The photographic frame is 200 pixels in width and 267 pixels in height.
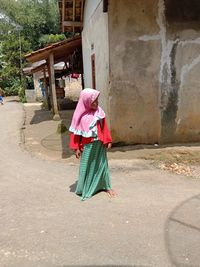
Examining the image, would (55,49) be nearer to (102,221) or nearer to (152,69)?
(152,69)

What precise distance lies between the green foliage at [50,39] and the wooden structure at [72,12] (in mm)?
22423

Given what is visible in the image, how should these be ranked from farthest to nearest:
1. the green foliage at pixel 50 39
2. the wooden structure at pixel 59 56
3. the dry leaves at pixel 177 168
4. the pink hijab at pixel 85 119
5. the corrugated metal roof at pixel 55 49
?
the green foliage at pixel 50 39, the wooden structure at pixel 59 56, the corrugated metal roof at pixel 55 49, the dry leaves at pixel 177 168, the pink hijab at pixel 85 119

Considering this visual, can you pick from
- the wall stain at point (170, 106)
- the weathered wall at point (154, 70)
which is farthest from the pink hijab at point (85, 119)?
the wall stain at point (170, 106)

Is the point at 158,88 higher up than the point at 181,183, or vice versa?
the point at 158,88

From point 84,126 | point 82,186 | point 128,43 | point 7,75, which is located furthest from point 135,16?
point 7,75

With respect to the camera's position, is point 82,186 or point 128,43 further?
point 128,43

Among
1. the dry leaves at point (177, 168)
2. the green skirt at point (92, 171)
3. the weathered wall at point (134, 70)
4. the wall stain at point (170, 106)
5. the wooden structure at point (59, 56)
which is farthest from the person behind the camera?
the wooden structure at point (59, 56)

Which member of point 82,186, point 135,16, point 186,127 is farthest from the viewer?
point 186,127

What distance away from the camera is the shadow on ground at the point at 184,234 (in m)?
3.50

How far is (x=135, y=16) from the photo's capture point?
24.0 ft

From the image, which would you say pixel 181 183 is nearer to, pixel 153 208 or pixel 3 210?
pixel 153 208

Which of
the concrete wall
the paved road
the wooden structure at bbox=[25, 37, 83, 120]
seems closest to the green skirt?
the paved road

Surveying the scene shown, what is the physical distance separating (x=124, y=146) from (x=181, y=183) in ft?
7.24

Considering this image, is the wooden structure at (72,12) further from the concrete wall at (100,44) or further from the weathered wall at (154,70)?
the weathered wall at (154,70)
